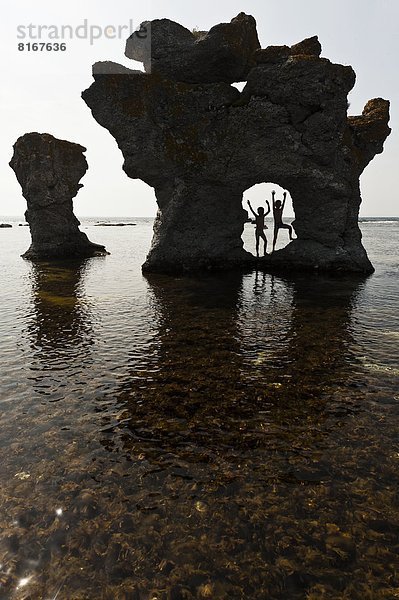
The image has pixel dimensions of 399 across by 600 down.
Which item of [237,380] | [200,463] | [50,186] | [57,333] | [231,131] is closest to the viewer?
[200,463]

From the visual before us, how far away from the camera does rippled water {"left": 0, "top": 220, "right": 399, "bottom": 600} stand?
4016 mm

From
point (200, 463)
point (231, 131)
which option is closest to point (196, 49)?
point (231, 131)

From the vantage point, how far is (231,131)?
870 inches

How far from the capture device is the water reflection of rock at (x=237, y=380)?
20.9ft

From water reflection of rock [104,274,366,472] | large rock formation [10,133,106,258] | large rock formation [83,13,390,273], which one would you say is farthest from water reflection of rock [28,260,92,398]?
large rock formation [10,133,106,258]

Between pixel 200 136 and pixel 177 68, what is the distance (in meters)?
4.75

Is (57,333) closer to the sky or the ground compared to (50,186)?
closer to the ground

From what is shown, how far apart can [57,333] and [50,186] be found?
2807 cm

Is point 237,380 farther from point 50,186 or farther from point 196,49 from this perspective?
point 50,186

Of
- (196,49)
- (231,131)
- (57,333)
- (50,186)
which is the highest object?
(196,49)

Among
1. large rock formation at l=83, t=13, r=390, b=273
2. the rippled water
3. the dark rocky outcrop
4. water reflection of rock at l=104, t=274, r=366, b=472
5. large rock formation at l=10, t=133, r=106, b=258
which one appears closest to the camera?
the rippled water

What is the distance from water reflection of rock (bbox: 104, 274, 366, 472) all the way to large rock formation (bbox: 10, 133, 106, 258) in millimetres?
25484

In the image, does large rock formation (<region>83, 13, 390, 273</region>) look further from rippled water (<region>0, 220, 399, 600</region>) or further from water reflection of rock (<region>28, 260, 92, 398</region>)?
rippled water (<region>0, 220, 399, 600</region>)

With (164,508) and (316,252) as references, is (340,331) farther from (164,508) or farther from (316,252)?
(316,252)
